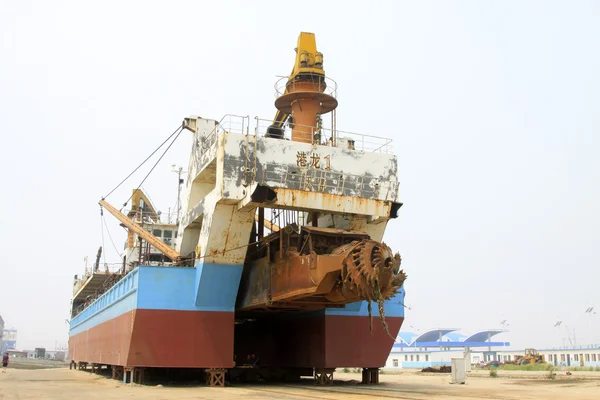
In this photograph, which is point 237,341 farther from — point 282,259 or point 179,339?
point 282,259

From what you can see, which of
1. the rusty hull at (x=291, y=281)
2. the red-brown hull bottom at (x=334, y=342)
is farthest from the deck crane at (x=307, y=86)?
the red-brown hull bottom at (x=334, y=342)

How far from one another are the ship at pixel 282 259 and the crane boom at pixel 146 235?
0.99ft

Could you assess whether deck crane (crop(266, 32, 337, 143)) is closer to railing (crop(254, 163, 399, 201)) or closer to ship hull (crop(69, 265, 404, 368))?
railing (crop(254, 163, 399, 201))

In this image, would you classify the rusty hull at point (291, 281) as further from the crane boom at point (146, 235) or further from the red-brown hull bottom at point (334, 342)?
the crane boom at point (146, 235)

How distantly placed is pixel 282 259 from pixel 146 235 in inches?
450

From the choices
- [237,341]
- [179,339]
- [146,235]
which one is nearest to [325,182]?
[179,339]

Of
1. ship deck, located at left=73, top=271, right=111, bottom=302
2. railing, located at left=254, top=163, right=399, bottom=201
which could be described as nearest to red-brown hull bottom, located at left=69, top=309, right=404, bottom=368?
railing, located at left=254, top=163, right=399, bottom=201

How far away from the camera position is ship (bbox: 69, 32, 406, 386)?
19.0 m

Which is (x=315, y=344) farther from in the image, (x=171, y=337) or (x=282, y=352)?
(x=171, y=337)

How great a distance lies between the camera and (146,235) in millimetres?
29281

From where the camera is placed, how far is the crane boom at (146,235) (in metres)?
26.1

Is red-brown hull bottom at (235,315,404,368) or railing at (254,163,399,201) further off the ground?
railing at (254,163,399,201)

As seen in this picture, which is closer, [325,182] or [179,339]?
[325,182]

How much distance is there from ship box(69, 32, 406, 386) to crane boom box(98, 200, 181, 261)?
30 cm
